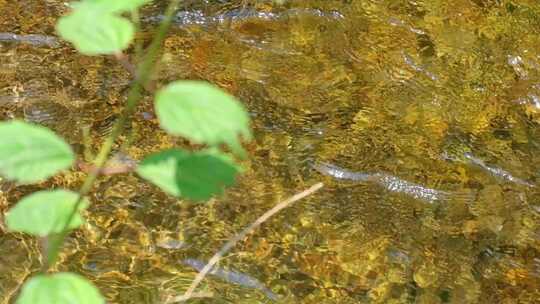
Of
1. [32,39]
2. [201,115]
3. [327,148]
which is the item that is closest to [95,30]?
[201,115]

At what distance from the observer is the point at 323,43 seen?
3643mm

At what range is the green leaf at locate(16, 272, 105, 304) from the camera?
744 millimetres

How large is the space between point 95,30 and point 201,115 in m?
0.16

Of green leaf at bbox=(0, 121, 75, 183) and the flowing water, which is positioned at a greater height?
green leaf at bbox=(0, 121, 75, 183)

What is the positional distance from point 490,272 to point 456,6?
5.60 feet

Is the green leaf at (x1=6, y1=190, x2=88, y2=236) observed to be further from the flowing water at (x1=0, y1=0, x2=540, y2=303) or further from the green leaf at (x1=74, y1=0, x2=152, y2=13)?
the flowing water at (x1=0, y1=0, x2=540, y2=303)

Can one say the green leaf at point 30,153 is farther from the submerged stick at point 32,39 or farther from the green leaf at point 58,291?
the submerged stick at point 32,39

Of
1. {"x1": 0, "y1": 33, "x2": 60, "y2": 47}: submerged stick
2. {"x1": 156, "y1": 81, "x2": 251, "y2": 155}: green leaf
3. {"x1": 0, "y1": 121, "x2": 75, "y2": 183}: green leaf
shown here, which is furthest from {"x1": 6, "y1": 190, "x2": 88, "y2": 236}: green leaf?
{"x1": 0, "y1": 33, "x2": 60, "y2": 47}: submerged stick

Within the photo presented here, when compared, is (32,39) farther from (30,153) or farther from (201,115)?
(201,115)

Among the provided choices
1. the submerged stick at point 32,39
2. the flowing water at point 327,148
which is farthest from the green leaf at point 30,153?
the submerged stick at point 32,39

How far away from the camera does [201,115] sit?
709mm

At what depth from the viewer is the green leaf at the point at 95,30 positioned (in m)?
0.77

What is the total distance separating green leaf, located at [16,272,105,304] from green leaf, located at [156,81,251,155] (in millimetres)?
185

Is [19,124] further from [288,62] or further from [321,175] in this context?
[288,62]
